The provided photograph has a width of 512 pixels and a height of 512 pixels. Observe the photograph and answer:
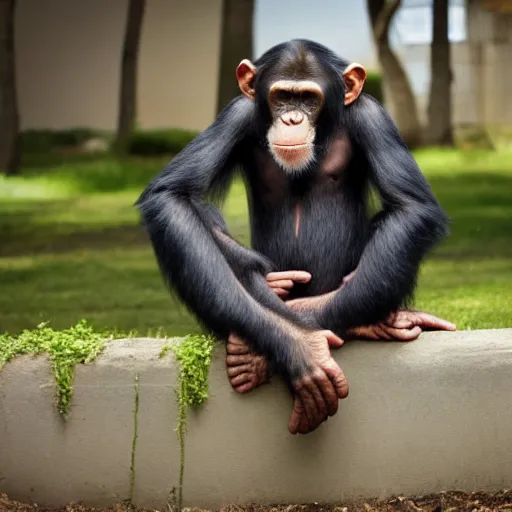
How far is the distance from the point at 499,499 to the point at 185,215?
156cm

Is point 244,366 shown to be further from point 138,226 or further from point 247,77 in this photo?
point 138,226

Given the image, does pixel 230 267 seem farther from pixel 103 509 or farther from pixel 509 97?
pixel 509 97

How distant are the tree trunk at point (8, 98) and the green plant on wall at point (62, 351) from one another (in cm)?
847

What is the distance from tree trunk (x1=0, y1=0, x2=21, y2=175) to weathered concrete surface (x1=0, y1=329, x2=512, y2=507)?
8.60 meters

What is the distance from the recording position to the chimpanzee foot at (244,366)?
3.91 metres

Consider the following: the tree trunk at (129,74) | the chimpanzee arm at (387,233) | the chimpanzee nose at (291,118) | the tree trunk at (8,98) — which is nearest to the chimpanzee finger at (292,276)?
the chimpanzee arm at (387,233)

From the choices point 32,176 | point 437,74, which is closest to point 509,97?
point 437,74

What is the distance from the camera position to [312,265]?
4.20 meters

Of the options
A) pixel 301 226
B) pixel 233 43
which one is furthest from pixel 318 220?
pixel 233 43

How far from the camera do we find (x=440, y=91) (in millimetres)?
13961

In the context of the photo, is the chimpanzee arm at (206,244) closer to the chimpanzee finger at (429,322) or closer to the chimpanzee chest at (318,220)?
the chimpanzee chest at (318,220)

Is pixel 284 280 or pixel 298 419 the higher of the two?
pixel 284 280

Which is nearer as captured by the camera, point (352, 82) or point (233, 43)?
point (352, 82)

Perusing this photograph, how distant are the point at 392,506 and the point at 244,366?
2.52 feet
